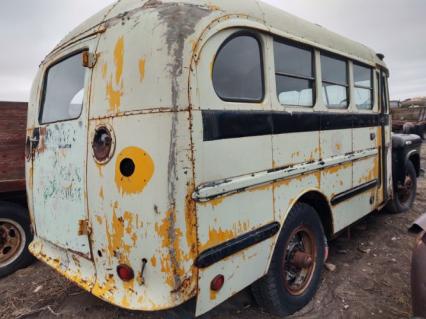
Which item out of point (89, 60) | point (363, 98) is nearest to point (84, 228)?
point (89, 60)

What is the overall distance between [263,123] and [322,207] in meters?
1.28

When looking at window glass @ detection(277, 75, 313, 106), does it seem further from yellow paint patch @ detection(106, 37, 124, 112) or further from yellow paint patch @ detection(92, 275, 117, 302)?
yellow paint patch @ detection(92, 275, 117, 302)

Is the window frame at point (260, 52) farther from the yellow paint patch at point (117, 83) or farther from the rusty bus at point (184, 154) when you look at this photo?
the yellow paint patch at point (117, 83)

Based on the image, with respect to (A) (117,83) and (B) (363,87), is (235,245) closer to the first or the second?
(A) (117,83)

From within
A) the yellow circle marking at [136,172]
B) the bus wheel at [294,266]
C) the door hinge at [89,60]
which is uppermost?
the door hinge at [89,60]

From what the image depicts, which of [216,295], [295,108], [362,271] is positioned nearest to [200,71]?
[295,108]

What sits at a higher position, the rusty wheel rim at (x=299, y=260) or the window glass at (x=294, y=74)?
the window glass at (x=294, y=74)

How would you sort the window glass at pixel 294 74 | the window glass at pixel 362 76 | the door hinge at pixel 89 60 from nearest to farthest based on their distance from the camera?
the door hinge at pixel 89 60 < the window glass at pixel 294 74 < the window glass at pixel 362 76

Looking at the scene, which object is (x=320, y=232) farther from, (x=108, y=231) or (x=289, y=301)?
(x=108, y=231)

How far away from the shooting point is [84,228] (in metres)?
2.19

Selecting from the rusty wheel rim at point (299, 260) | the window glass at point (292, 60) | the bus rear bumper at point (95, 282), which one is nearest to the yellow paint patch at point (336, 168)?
the rusty wheel rim at point (299, 260)

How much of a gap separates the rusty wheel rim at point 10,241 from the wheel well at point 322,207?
10.1 feet

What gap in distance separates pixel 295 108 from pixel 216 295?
1522 millimetres

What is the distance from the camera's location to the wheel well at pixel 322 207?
2.90m
